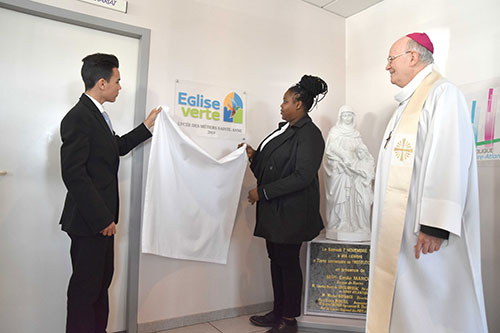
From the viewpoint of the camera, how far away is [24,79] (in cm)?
230

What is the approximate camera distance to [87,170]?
1.83 m

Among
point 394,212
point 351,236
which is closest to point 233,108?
point 351,236

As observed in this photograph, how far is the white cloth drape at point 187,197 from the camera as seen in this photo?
2.44 meters

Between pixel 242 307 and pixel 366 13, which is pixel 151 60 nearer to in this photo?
pixel 242 307

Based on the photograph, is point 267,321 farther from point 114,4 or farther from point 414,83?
point 114,4

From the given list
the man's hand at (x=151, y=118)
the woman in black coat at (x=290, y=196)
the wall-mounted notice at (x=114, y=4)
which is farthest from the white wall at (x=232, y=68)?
the woman in black coat at (x=290, y=196)

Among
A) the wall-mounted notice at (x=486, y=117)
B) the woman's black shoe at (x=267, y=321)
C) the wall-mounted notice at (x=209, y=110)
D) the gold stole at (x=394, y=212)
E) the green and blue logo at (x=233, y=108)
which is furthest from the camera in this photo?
the green and blue logo at (x=233, y=108)

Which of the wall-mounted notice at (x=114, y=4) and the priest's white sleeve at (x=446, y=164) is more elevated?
the wall-mounted notice at (x=114, y=4)

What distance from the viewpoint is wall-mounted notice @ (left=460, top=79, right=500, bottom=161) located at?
253 cm

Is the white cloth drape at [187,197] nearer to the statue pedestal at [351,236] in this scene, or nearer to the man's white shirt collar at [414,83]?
the statue pedestal at [351,236]

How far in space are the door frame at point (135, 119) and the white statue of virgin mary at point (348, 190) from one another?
149cm

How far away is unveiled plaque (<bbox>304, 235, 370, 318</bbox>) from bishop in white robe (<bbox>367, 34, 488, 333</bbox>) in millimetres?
964

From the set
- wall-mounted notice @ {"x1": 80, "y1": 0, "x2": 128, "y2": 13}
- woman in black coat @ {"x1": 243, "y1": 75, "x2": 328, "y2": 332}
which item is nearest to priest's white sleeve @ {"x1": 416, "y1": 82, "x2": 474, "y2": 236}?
woman in black coat @ {"x1": 243, "y1": 75, "x2": 328, "y2": 332}

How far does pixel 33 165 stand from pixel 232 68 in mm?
1665
